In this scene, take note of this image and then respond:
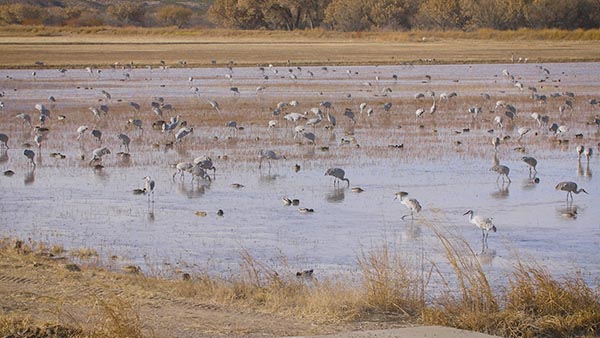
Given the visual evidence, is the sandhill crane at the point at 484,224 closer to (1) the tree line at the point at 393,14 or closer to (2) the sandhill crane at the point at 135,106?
(2) the sandhill crane at the point at 135,106

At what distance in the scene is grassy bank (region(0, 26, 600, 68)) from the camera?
53594 millimetres

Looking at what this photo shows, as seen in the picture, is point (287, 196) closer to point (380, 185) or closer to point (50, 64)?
point (380, 185)

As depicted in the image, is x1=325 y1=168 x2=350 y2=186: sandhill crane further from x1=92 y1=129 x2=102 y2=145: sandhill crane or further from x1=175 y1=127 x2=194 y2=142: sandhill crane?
x1=92 y1=129 x2=102 y2=145: sandhill crane

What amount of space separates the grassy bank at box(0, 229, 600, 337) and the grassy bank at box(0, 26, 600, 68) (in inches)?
1596

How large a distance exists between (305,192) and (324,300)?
7524 millimetres

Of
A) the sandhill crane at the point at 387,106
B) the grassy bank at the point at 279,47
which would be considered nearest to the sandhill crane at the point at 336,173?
the sandhill crane at the point at 387,106

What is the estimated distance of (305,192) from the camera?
16.8 meters

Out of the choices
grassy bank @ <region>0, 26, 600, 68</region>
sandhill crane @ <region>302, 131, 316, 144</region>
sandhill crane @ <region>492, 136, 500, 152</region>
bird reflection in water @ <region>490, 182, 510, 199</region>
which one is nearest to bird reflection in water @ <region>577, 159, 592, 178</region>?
bird reflection in water @ <region>490, 182, 510, 199</region>

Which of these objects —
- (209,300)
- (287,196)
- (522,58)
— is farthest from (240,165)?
(522,58)

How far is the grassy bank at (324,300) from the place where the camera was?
8641 mm

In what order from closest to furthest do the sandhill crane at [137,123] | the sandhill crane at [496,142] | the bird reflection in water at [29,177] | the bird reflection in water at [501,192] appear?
the bird reflection in water at [501,192]
the bird reflection in water at [29,177]
the sandhill crane at [496,142]
the sandhill crane at [137,123]

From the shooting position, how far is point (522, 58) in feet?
176

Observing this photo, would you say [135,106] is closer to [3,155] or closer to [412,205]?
[3,155]

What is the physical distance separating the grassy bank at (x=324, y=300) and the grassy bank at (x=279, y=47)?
4055cm
